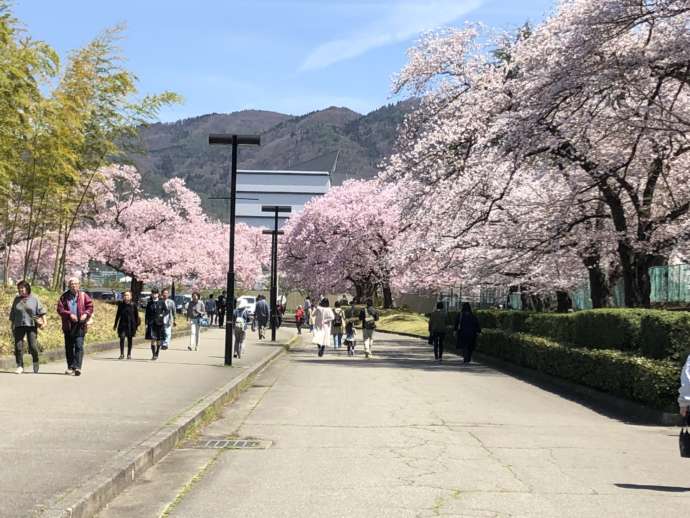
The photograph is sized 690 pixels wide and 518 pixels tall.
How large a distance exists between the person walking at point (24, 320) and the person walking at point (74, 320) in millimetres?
425

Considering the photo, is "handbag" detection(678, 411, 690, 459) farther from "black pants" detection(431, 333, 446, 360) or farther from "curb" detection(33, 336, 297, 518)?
"black pants" detection(431, 333, 446, 360)

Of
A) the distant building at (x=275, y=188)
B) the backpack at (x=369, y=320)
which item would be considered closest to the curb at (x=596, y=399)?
the backpack at (x=369, y=320)

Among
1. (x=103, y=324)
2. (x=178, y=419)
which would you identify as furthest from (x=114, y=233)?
(x=178, y=419)

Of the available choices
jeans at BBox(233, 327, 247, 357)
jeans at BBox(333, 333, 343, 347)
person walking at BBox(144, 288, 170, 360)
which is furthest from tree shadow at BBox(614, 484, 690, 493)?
jeans at BBox(333, 333, 343, 347)

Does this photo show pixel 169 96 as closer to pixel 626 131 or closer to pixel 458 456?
pixel 626 131

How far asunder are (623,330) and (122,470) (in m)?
11.7

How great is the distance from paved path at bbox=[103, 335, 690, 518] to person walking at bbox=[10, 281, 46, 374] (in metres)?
4.11

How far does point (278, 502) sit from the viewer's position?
22.5 feet

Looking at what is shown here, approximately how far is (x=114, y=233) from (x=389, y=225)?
1703cm

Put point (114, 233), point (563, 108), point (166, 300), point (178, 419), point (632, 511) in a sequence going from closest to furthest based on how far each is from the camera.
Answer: point (632, 511) < point (178, 419) < point (563, 108) < point (166, 300) < point (114, 233)

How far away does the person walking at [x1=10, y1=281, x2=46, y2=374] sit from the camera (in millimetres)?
16359

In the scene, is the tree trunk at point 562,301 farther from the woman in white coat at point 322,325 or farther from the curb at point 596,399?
the curb at point 596,399

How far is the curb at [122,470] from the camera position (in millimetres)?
5855

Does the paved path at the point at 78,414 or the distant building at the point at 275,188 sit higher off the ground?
the distant building at the point at 275,188
